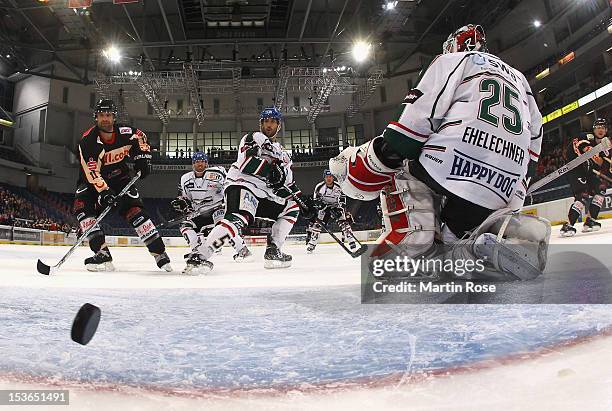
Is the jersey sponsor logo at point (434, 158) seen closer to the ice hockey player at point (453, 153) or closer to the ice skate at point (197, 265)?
the ice hockey player at point (453, 153)

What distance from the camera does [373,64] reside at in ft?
48.9

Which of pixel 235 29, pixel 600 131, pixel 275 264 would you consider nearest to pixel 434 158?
pixel 275 264

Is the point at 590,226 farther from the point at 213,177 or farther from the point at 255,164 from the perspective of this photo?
the point at 213,177

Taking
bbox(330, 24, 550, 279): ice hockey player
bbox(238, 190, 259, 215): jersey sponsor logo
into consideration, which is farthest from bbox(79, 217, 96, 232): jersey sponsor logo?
bbox(330, 24, 550, 279): ice hockey player

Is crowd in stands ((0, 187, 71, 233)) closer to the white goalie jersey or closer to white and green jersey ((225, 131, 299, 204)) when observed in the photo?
the white goalie jersey

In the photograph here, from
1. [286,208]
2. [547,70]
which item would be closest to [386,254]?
[286,208]

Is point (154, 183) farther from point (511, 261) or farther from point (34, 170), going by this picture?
point (511, 261)

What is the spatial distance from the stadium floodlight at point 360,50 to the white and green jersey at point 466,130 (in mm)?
12815

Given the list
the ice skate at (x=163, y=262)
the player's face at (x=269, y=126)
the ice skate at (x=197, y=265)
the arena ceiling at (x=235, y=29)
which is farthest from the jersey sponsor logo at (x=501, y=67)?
the arena ceiling at (x=235, y=29)

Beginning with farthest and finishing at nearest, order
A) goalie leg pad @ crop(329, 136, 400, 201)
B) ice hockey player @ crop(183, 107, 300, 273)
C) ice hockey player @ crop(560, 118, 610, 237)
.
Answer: ice hockey player @ crop(560, 118, 610, 237) < ice hockey player @ crop(183, 107, 300, 273) < goalie leg pad @ crop(329, 136, 400, 201)

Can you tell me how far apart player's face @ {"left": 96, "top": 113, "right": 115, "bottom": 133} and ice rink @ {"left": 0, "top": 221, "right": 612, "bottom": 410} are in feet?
8.46

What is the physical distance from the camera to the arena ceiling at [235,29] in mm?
12211

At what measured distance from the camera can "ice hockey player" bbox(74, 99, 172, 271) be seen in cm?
333

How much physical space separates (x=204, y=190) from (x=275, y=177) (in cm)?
247
